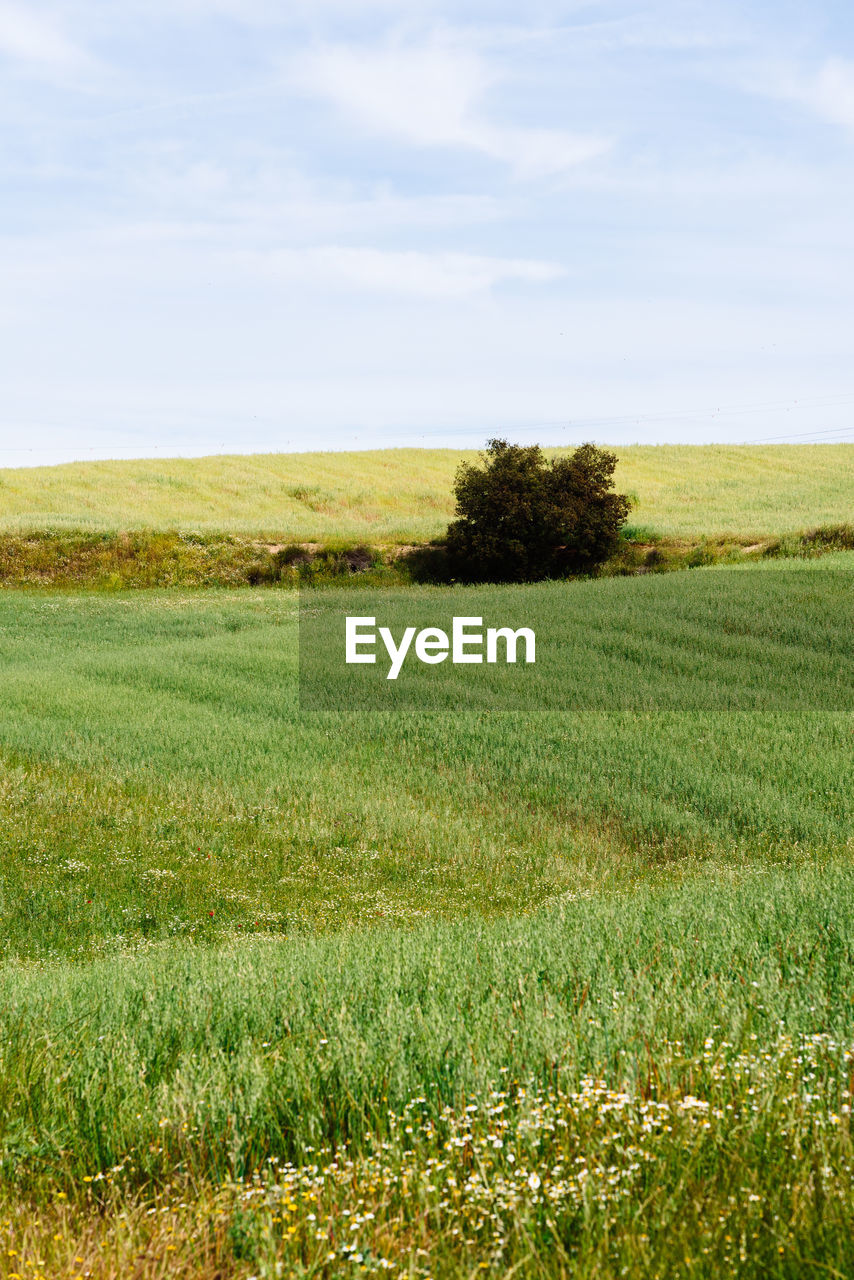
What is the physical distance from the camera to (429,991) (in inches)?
193

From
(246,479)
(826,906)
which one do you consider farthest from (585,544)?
(826,906)

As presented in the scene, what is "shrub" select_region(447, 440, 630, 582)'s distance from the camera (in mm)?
46688

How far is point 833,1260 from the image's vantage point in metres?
2.41

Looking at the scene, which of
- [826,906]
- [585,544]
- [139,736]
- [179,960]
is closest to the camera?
[826,906]

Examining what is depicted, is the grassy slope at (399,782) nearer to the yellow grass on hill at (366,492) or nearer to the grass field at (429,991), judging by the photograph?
the grass field at (429,991)

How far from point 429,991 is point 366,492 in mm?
63195

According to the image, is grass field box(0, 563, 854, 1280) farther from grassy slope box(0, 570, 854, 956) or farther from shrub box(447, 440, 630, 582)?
shrub box(447, 440, 630, 582)

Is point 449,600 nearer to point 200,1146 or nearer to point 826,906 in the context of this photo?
point 826,906

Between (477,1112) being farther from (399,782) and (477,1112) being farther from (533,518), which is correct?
(533,518)

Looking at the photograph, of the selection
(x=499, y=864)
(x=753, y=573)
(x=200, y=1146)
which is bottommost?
(x=499, y=864)

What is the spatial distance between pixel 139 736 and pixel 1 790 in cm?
342

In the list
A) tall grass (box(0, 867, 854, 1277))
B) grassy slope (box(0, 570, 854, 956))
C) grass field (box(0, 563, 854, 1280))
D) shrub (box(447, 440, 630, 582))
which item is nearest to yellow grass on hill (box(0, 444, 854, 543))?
shrub (box(447, 440, 630, 582))

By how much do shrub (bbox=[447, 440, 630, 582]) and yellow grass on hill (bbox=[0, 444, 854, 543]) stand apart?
5.56 m

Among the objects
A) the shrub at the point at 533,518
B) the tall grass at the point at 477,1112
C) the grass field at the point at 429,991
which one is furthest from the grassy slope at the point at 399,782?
the shrub at the point at 533,518
